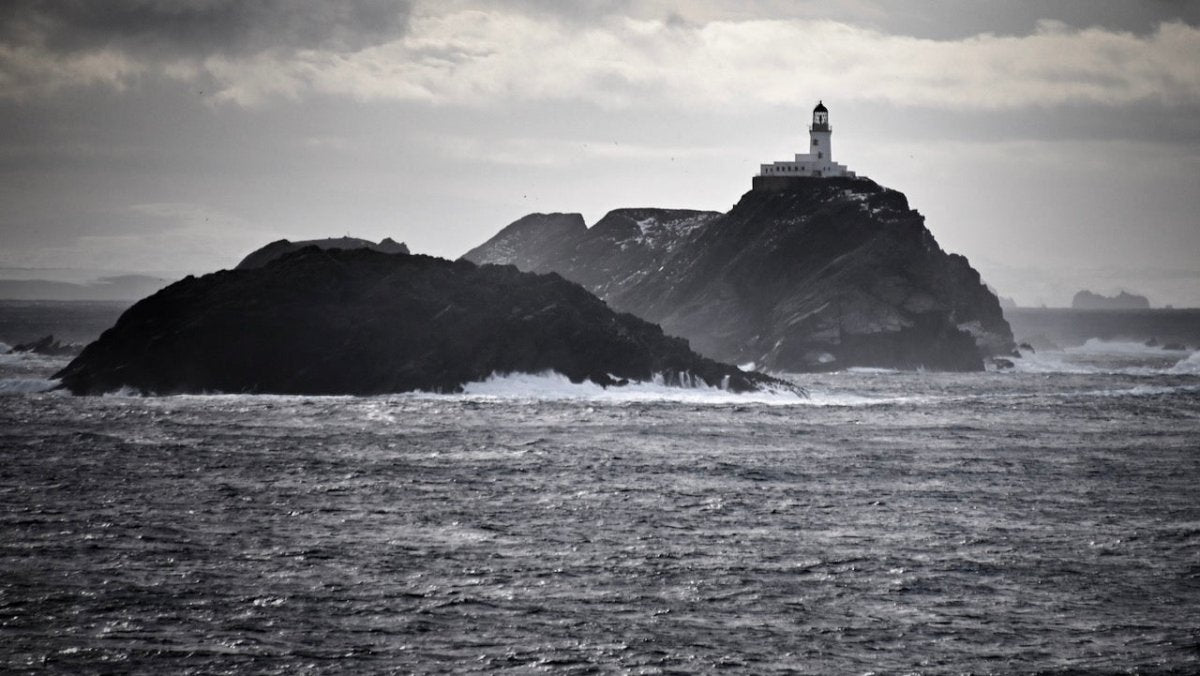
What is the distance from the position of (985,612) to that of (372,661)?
1338 cm

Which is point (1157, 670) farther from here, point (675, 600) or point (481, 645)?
point (481, 645)

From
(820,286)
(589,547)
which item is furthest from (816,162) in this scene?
(589,547)

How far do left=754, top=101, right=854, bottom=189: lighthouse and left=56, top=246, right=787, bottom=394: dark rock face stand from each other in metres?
88.2

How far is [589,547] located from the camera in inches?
1352

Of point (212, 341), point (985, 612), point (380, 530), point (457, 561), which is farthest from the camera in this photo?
point (212, 341)

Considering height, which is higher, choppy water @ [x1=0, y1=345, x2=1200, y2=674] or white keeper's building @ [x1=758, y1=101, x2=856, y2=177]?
white keeper's building @ [x1=758, y1=101, x2=856, y2=177]

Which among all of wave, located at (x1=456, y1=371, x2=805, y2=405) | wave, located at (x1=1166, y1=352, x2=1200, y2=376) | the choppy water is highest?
wave, located at (x1=1166, y1=352, x2=1200, y2=376)

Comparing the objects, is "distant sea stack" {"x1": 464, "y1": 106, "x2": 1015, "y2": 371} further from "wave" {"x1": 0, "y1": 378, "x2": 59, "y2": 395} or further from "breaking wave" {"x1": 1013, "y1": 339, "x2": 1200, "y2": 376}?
"wave" {"x1": 0, "y1": 378, "x2": 59, "y2": 395}

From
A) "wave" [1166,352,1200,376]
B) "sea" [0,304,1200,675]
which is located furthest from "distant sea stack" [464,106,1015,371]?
"sea" [0,304,1200,675]

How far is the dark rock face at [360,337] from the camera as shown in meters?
88.2

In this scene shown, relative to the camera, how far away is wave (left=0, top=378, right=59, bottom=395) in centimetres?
8938

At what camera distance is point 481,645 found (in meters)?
24.6

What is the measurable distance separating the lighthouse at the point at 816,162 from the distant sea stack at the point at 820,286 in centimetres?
21

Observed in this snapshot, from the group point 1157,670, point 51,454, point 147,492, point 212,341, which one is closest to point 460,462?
point 147,492
